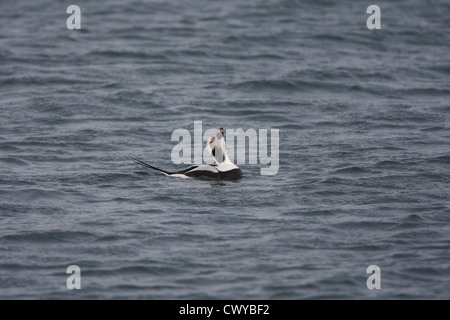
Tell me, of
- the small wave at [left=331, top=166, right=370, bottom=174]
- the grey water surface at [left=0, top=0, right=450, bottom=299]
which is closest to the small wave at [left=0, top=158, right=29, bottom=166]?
the grey water surface at [left=0, top=0, right=450, bottom=299]

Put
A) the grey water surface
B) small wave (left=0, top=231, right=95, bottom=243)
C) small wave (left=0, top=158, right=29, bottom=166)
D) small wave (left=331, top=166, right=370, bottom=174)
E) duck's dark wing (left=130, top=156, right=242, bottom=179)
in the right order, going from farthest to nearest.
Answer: small wave (left=0, top=158, right=29, bottom=166) → small wave (left=331, top=166, right=370, bottom=174) → duck's dark wing (left=130, top=156, right=242, bottom=179) → small wave (left=0, top=231, right=95, bottom=243) → the grey water surface

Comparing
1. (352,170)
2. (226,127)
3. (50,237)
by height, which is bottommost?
(50,237)

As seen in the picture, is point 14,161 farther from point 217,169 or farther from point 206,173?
point 217,169

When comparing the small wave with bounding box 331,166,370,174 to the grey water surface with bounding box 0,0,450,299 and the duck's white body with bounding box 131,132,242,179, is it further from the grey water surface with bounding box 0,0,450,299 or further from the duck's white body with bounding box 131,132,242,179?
the duck's white body with bounding box 131,132,242,179

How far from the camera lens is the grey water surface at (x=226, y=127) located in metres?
11.6

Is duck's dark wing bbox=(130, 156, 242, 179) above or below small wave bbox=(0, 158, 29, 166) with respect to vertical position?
below

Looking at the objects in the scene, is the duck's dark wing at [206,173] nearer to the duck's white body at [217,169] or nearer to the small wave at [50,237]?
the duck's white body at [217,169]

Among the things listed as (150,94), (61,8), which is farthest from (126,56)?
(61,8)

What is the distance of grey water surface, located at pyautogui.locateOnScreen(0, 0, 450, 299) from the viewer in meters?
11.6

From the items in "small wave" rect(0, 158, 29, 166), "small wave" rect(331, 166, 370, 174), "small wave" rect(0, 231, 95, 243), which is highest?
"small wave" rect(0, 158, 29, 166)

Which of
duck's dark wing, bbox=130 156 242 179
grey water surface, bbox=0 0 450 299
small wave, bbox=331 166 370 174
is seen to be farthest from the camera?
small wave, bbox=331 166 370 174

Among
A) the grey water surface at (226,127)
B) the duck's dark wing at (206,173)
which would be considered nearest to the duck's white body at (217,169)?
the duck's dark wing at (206,173)

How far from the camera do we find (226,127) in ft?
64.5

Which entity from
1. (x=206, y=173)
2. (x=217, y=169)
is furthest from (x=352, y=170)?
(x=206, y=173)
